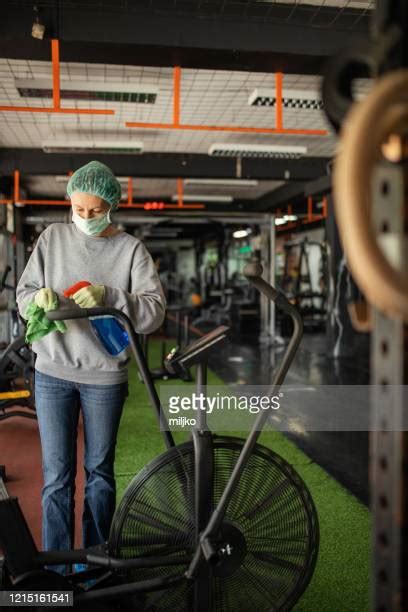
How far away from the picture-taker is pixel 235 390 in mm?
5887

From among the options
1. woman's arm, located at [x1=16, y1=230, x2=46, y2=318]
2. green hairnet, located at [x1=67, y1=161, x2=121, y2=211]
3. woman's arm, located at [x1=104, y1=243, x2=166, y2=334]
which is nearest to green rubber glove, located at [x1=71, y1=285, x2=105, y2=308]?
woman's arm, located at [x1=104, y1=243, x2=166, y2=334]

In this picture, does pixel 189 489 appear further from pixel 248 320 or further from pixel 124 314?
pixel 248 320

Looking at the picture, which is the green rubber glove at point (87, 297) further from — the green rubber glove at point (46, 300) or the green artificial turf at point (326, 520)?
the green artificial turf at point (326, 520)

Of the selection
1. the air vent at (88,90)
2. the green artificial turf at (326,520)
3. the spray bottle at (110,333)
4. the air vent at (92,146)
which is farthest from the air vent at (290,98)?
the spray bottle at (110,333)

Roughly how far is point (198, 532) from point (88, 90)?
3770 mm

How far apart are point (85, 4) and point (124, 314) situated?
2.82 m

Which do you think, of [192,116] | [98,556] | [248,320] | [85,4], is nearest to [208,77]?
[192,116]

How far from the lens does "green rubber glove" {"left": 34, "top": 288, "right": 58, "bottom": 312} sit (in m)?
1.65

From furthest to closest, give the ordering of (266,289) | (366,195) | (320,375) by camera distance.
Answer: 1. (320,375)
2. (266,289)
3. (366,195)

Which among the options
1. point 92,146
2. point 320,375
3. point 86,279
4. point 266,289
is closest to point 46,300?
point 86,279

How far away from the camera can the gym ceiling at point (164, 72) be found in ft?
11.9

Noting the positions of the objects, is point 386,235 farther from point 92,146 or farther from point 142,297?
point 92,146

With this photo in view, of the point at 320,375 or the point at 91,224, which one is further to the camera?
the point at 320,375

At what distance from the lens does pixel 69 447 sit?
6.13 ft
